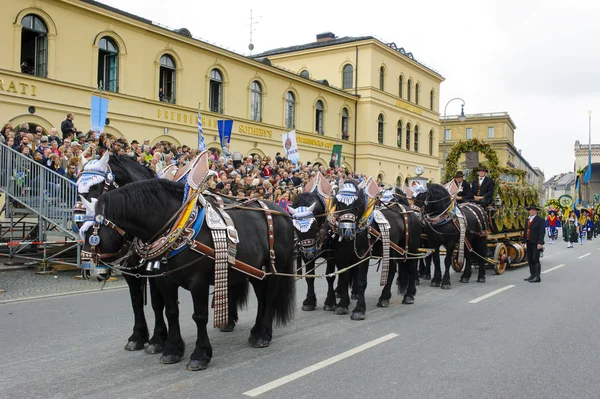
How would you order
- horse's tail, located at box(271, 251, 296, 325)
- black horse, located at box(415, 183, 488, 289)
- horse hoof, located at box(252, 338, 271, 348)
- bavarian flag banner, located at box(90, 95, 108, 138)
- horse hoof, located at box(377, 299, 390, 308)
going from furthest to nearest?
bavarian flag banner, located at box(90, 95, 108, 138) < black horse, located at box(415, 183, 488, 289) < horse hoof, located at box(377, 299, 390, 308) < horse's tail, located at box(271, 251, 296, 325) < horse hoof, located at box(252, 338, 271, 348)

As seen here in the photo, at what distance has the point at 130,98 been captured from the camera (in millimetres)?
24453

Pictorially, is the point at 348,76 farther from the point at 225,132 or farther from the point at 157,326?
the point at 157,326

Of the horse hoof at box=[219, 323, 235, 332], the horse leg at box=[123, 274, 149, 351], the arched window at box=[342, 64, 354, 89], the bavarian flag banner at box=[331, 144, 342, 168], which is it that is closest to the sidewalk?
the horse leg at box=[123, 274, 149, 351]

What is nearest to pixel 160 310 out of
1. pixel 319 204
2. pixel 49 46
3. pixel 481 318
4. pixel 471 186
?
pixel 319 204

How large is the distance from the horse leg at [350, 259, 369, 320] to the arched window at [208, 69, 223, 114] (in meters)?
22.8

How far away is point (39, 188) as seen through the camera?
1194 cm

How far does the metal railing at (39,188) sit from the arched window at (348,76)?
33863 millimetres

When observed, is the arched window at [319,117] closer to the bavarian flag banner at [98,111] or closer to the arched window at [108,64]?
the arched window at [108,64]

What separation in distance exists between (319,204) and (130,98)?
19244 millimetres

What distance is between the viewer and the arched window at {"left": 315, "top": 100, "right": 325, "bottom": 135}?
38625 mm

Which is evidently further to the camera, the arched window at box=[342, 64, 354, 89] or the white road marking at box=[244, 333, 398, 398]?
the arched window at box=[342, 64, 354, 89]

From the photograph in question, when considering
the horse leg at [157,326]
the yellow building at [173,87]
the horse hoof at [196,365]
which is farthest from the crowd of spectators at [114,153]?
the yellow building at [173,87]

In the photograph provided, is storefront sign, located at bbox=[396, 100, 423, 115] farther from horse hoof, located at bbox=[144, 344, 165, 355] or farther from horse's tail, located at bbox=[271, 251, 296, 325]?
horse hoof, located at bbox=[144, 344, 165, 355]

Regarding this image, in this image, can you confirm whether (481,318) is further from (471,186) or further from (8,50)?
(8,50)
